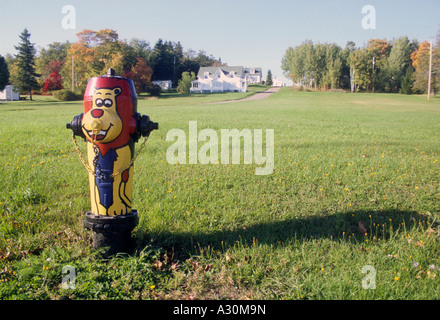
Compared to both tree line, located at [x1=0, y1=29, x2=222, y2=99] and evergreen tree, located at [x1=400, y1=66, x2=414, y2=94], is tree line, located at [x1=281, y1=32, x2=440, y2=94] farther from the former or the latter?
tree line, located at [x1=0, y1=29, x2=222, y2=99]

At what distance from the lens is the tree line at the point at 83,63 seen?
3534 cm

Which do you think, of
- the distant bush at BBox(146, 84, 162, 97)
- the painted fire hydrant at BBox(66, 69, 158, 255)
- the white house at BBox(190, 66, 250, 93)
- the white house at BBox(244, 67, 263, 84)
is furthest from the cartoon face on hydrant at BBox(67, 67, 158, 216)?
the white house at BBox(244, 67, 263, 84)

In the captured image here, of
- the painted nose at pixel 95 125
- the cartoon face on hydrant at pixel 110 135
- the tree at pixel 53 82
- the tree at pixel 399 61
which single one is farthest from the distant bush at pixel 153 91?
the painted nose at pixel 95 125

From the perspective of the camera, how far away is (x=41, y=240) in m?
3.37

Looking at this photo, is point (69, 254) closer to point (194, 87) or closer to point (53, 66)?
point (53, 66)

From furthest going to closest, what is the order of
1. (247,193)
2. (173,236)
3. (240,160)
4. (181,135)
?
(181,135)
(240,160)
(247,193)
(173,236)

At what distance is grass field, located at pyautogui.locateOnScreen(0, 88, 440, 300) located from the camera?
273 cm

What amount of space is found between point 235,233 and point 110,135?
181 centimetres

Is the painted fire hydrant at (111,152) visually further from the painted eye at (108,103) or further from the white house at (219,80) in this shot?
the white house at (219,80)

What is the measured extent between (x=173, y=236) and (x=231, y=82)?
90182mm

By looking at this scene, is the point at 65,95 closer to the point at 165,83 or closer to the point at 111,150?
the point at 165,83
